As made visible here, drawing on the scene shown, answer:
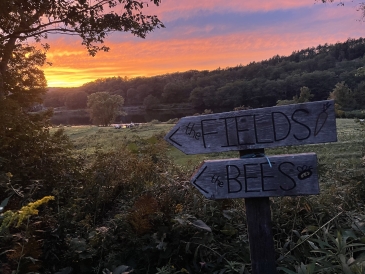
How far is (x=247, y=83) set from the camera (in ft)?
308

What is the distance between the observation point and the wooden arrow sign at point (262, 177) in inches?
88.3

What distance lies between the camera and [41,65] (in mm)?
6113

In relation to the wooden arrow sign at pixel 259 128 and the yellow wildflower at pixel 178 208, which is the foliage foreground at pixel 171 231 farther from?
the wooden arrow sign at pixel 259 128

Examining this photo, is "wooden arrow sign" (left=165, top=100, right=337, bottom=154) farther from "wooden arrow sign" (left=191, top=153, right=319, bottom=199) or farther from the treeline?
the treeline

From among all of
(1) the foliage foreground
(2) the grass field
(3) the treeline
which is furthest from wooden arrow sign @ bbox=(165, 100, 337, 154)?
(3) the treeline

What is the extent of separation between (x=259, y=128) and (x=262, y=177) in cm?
34

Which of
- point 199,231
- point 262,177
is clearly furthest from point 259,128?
point 199,231

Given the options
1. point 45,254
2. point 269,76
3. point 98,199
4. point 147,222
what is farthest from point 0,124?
point 269,76

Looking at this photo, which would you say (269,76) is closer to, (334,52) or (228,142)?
(334,52)

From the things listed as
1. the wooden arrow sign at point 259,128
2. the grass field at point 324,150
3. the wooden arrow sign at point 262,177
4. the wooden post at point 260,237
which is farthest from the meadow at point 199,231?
the grass field at point 324,150

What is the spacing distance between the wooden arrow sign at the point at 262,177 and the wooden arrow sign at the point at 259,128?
0.37 feet

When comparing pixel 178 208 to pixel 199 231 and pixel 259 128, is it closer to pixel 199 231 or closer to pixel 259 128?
pixel 199 231

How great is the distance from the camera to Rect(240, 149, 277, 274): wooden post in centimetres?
238

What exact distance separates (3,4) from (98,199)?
9.57 ft
